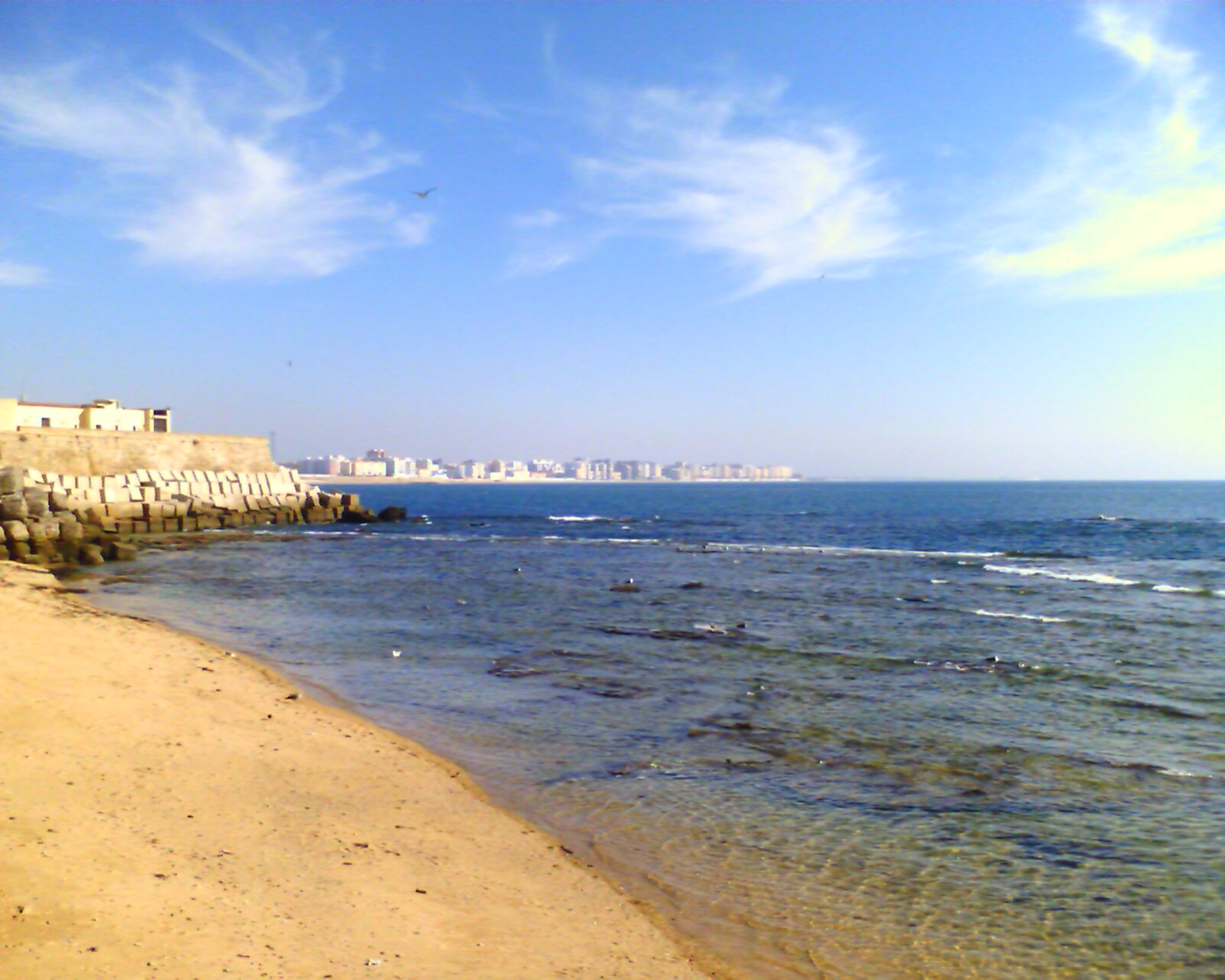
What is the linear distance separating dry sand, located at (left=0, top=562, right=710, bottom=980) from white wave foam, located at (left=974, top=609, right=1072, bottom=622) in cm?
1743

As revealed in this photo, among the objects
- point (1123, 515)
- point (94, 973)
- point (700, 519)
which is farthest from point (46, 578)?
point (1123, 515)

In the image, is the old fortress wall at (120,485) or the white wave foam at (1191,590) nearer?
the white wave foam at (1191,590)

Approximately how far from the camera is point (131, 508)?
4594 centimetres

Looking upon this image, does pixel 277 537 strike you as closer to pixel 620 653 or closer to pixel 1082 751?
pixel 620 653

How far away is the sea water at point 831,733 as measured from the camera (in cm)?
692

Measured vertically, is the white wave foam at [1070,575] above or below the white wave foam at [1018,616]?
above

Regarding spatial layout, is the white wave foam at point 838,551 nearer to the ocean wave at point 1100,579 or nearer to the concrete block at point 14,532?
the ocean wave at point 1100,579

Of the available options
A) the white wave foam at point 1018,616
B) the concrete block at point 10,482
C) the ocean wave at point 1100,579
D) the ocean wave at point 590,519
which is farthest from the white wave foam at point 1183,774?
the ocean wave at point 590,519

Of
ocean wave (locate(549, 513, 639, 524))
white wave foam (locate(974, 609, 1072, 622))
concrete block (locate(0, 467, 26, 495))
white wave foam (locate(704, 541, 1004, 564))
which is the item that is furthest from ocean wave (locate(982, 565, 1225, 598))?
concrete block (locate(0, 467, 26, 495))

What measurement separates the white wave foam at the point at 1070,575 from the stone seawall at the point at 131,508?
33179 mm

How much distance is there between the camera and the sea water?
6922mm

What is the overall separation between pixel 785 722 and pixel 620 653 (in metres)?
5.28

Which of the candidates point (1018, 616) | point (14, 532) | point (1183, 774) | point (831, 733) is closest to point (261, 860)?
point (831, 733)

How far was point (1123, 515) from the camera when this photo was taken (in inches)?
3189
